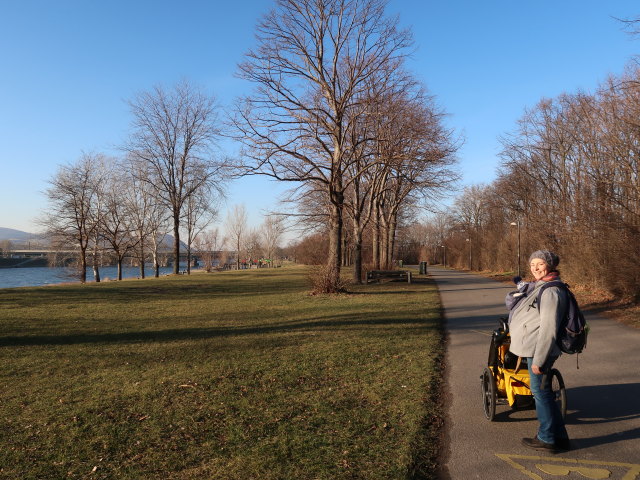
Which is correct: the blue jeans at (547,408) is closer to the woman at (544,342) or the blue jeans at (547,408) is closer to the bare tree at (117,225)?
the woman at (544,342)

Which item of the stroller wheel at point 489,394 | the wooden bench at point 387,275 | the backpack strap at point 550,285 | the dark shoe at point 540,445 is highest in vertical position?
the backpack strap at point 550,285

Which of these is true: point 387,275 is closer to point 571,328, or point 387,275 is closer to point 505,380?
point 505,380

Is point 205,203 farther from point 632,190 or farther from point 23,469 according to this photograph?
point 23,469

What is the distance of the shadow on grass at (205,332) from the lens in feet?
28.9

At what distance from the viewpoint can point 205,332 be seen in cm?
971

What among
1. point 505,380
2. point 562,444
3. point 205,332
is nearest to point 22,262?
point 205,332

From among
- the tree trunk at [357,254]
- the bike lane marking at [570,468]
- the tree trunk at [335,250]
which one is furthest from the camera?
the tree trunk at [357,254]

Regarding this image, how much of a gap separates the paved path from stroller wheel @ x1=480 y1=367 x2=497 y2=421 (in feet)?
0.30

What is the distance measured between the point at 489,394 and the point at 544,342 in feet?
3.73

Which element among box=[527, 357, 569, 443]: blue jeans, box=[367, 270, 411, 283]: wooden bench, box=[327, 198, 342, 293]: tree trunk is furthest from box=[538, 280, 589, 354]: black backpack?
box=[367, 270, 411, 283]: wooden bench

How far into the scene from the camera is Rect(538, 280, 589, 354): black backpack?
3.57 m

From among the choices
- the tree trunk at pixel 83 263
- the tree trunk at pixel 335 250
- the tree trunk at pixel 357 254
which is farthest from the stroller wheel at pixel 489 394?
the tree trunk at pixel 83 263

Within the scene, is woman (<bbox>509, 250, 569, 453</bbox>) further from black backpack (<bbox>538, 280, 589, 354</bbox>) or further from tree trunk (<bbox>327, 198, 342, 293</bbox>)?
tree trunk (<bbox>327, 198, 342, 293</bbox>)

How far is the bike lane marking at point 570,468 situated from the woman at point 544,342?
18 centimetres
